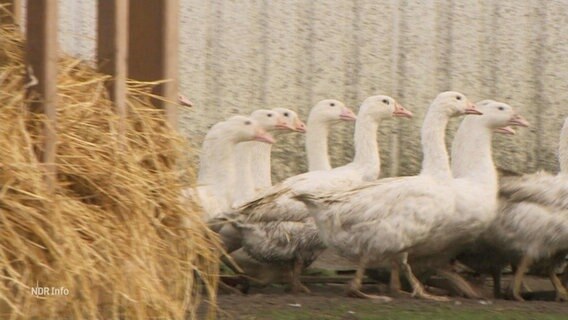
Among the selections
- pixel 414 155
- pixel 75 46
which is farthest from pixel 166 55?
pixel 414 155

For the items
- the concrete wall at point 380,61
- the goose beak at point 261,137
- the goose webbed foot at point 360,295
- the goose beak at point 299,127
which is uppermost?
the concrete wall at point 380,61

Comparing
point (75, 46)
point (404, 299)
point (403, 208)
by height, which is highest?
point (75, 46)

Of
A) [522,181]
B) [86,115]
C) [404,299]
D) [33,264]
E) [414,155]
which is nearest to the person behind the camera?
[33,264]

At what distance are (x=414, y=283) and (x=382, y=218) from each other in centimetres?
52

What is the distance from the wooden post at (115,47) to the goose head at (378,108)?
4.44 metres

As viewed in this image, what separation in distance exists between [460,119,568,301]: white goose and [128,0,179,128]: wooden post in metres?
3.80

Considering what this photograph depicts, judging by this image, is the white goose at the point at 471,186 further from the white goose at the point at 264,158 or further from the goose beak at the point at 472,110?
the white goose at the point at 264,158

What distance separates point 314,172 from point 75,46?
206 centimetres

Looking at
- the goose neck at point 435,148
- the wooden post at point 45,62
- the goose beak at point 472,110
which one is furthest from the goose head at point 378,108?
the wooden post at point 45,62

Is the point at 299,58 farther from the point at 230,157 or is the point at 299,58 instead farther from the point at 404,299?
the point at 404,299

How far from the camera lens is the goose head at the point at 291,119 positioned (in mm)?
10406

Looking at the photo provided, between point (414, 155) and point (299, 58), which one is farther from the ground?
Answer: point (299, 58)

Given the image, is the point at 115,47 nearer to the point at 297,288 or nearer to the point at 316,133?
the point at 297,288

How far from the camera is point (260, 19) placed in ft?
35.7
